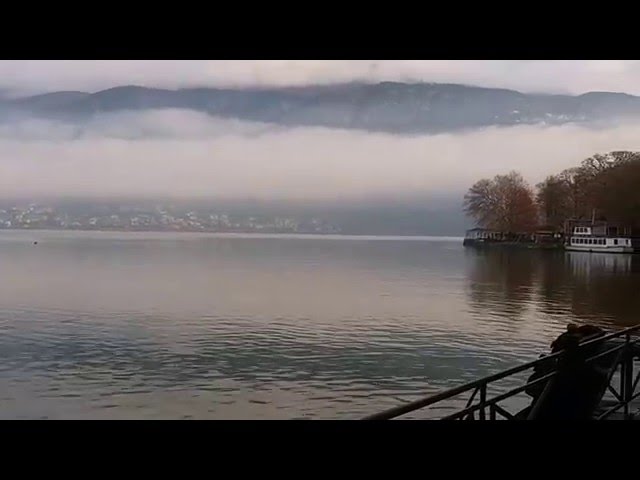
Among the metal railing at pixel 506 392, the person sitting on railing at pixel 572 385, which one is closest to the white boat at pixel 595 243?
the metal railing at pixel 506 392

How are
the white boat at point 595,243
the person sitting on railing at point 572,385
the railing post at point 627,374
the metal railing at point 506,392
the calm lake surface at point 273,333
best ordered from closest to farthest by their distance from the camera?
the metal railing at point 506,392 < the person sitting on railing at point 572,385 < the railing post at point 627,374 < the calm lake surface at point 273,333 < the white boat at point 595,243

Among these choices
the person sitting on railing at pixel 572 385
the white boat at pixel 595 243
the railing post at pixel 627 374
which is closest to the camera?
the person sitting on railing at pixel 572 385

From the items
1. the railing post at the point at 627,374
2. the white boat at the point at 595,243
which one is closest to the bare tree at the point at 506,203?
the white boat at the point at 595,243

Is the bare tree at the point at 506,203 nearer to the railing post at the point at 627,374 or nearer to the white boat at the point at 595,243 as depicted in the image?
the white boat at the point at 595,243

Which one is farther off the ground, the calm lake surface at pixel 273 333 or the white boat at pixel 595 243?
the white boat at pixel 595 243

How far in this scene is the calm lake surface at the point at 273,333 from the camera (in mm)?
13188

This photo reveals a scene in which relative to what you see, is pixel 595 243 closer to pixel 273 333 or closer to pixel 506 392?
pixel 273 333

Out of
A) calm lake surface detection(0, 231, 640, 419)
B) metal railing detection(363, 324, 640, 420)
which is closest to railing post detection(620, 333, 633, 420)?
metal railing detection(363, 324, 640, 420)

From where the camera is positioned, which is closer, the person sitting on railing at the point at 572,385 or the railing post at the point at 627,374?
the person sitting on railing at the point at 572,385

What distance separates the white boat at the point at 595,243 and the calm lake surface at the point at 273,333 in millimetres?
1965

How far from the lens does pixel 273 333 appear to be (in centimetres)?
1927
